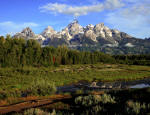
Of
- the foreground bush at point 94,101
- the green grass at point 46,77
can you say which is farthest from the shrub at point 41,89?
the foreground bush at point 94,101

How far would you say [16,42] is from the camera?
79125 millimetres

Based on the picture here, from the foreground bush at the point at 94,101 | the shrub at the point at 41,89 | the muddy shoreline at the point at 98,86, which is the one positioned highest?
the foreground bush at the point at 94,101

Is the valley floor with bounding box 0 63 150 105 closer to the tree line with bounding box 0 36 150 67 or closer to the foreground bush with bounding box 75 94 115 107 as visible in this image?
the foreground bush with bounding box 75 94 115 107

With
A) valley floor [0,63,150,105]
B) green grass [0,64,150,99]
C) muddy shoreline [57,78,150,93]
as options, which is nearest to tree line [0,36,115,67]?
green grass [0,64,150,99]

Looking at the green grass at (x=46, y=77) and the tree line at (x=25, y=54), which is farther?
the tree line at (x=25, y=54)

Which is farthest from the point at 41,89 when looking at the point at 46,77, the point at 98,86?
the point at 46,77

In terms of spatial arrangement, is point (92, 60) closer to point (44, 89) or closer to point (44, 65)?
point (44, 65)

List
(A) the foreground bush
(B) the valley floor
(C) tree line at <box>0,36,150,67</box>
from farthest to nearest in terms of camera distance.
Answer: (C) tree line at <box>0,36,150,67</box> → (B) the valley floor → (A) the foreground bush

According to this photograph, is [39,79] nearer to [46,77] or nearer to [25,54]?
[46,77]

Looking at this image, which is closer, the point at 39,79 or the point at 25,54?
the point at 39,79

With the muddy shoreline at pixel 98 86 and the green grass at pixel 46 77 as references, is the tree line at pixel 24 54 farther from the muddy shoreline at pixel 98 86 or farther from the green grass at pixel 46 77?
the muddy shoreline at pixel 98 86

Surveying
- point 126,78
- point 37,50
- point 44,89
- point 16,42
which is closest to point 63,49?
point 37,50

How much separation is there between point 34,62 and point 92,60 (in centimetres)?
4561

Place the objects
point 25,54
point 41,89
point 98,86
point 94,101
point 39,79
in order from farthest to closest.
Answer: point 25,54, point 39,79, point 98,86, point 41,89, point 94,101
